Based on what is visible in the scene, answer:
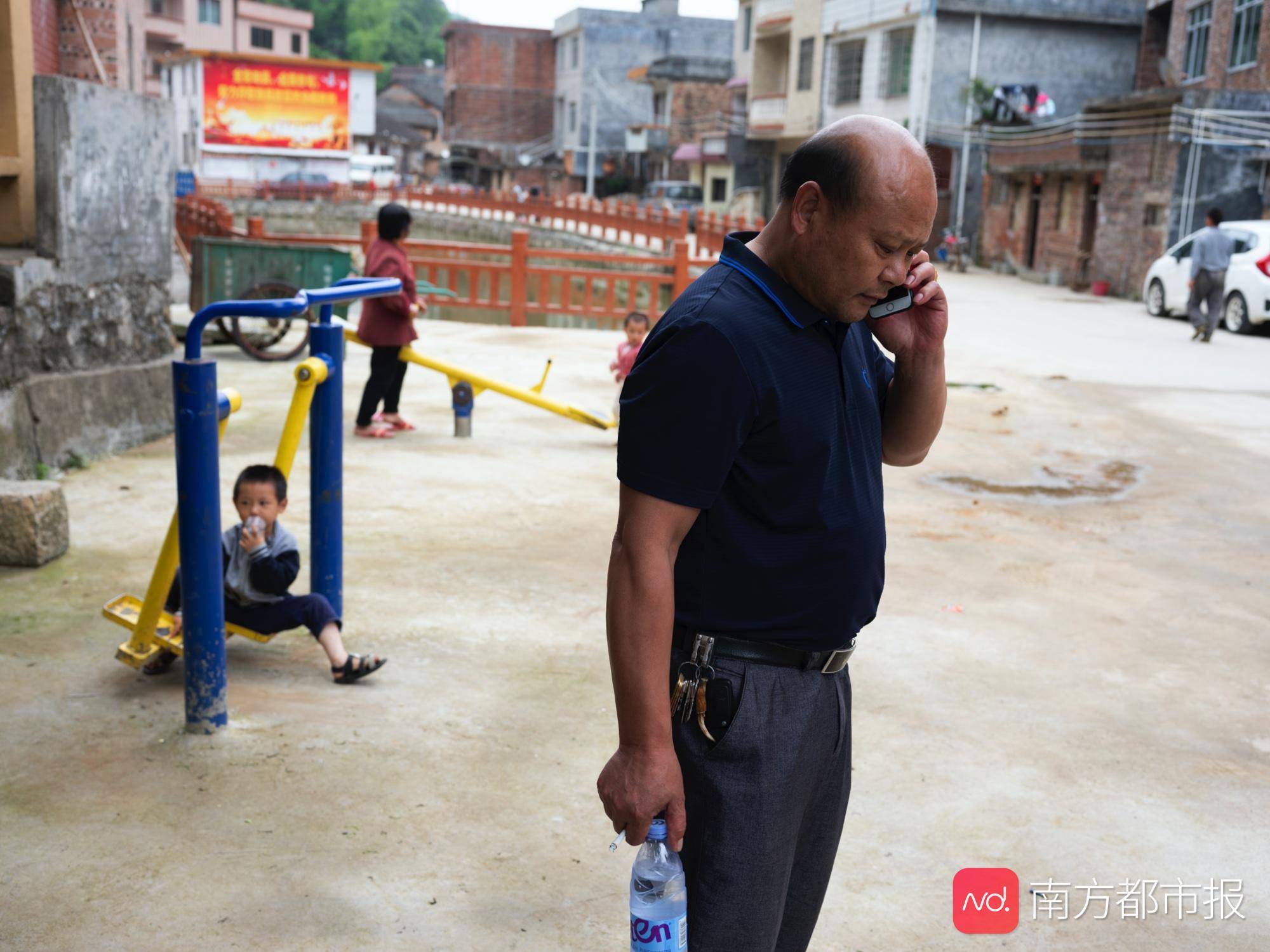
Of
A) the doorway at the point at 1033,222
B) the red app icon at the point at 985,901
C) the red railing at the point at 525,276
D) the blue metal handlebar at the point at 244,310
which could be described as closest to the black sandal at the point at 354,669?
the blue metal handlebar at the point at 244,310

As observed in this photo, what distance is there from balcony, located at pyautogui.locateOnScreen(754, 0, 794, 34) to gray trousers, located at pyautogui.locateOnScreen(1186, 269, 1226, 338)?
90.9 ft

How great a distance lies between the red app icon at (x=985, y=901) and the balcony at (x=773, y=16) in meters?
41.1

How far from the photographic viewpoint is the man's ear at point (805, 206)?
1.86m

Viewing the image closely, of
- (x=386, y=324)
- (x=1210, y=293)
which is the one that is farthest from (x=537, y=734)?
(x=1210, y=293)

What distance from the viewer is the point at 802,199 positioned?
187 centimetres

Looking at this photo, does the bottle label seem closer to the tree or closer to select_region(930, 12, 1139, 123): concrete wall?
select_region(930, 12, 1139, 123): concrete wall

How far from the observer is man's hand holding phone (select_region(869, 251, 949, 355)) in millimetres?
2082

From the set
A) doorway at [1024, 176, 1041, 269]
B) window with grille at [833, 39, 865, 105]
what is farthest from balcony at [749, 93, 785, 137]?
doorway at [1024, 176, 1041, 269]

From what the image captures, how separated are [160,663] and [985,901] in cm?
263

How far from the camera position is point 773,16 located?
41625 mm

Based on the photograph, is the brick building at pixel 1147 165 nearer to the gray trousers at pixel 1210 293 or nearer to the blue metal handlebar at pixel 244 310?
the gray trousers at pixel 1210 293

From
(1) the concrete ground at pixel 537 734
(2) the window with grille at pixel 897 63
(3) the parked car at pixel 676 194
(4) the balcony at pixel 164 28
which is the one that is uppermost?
(4) the balcony at pixel 164 28

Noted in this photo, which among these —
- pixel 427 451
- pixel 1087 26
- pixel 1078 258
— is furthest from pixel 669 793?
pixel 1087 26

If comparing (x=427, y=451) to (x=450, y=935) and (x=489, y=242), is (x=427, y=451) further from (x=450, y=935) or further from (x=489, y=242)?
(x=489, y=242)
